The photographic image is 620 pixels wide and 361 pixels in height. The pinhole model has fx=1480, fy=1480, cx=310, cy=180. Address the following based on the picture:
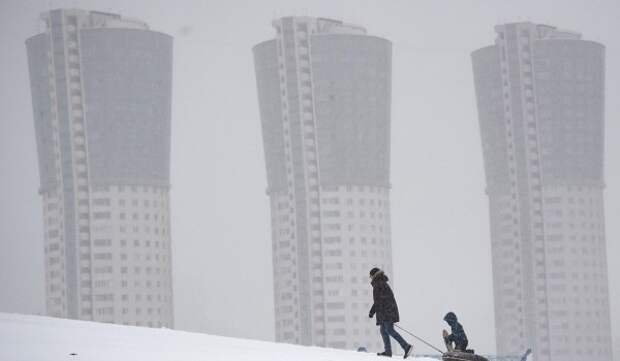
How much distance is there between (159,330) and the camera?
1694 inches

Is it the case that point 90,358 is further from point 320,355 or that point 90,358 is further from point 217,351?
point 320,355

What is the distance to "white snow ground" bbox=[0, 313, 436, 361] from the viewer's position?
3156 centimetres

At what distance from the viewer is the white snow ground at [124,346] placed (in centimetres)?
3156

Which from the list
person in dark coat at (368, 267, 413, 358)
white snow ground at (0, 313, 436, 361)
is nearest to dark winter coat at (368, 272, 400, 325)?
person in dark coat at (368, 267, 413, 358)

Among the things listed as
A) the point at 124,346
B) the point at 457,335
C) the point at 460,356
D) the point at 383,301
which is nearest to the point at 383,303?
the point at 383,301

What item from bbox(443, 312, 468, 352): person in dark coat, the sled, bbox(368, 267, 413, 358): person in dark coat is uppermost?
bbox(368, 267, 413, 358): person in dark coat

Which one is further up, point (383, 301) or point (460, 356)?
point (383, 301)

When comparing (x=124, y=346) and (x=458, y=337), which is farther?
(x=458, y=337)

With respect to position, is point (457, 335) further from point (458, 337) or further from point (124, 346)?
point (124, 346)

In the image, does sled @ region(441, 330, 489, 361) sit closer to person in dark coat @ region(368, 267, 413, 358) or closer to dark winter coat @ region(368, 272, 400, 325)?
person in dark coat @ region(368, 267, 413, 358)

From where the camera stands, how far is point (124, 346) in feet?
112

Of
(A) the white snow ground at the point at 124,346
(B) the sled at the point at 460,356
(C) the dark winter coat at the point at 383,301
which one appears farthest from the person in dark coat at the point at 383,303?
(B) the sled at the point at 460,356

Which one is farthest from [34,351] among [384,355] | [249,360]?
[384,355]

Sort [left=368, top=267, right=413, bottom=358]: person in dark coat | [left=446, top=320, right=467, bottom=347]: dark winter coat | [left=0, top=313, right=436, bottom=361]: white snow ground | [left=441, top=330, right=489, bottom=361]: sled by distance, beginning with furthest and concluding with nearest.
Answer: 1. [left=446, top=320, right=467, bottom=347]: dark winter coat
2. [left=368, top=267, right=413, bottom=358]: person in dark coat
3. [left=441, top=330, right=489, bottom=361]: sled
4. [left=0, top=313, right=436, bottom=361]: white snow ground
